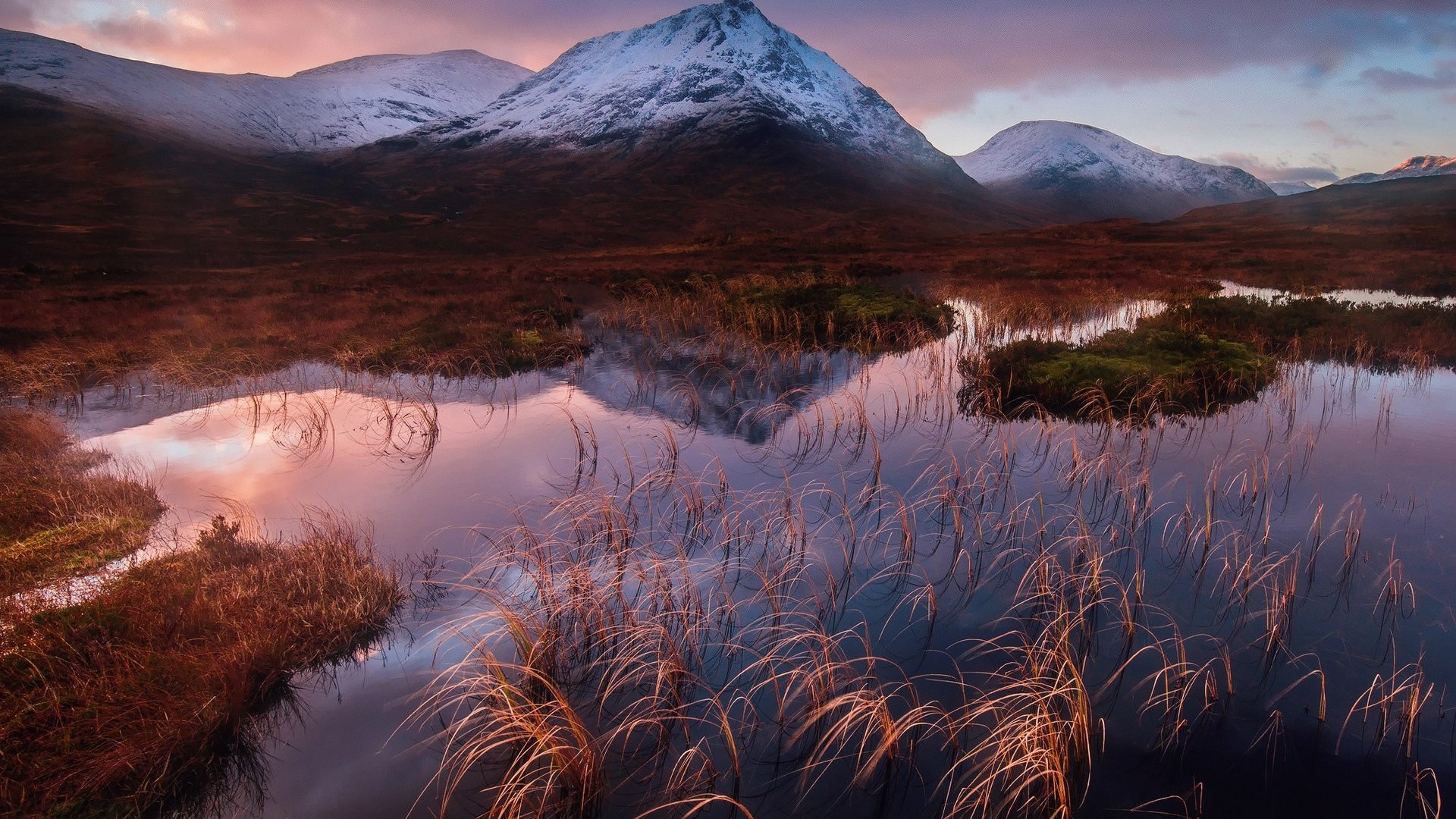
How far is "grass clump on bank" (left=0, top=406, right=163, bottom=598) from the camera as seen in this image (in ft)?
21.7

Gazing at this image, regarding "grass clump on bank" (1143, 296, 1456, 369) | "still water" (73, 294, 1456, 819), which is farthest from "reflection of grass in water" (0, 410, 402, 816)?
"grass clump on bank" (1143, 296, 1456, 369)

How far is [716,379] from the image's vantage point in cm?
1547

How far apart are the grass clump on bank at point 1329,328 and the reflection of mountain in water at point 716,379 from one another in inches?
389

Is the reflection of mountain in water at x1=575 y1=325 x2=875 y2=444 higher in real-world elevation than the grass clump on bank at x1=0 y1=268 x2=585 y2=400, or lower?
lower

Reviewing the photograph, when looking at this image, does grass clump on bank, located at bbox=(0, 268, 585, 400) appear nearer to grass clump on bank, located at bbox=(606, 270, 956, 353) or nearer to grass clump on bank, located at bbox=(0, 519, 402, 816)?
grass clump on bank, located at bbox=(606, 270, 956, 353)

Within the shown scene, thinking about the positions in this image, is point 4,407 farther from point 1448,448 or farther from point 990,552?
point 1448,448

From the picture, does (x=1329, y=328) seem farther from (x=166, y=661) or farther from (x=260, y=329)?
(x=260, y=329)

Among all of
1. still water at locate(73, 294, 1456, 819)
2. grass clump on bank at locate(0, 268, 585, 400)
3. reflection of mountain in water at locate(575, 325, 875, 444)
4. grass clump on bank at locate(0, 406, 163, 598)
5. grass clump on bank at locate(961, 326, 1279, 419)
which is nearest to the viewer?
still water at locate(73, 294, 1456, 819)

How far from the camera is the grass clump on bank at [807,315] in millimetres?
19233

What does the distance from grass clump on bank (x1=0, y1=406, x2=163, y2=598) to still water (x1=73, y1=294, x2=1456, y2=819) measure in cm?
54

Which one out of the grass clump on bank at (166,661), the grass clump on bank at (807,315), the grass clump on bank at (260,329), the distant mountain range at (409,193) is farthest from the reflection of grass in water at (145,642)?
the distant mountain range at (409,193)

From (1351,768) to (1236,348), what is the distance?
12.6 meters

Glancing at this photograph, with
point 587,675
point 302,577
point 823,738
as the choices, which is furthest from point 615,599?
point 302,577

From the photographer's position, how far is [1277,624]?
532cm
